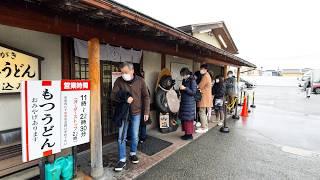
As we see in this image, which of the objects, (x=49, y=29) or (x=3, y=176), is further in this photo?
(x=3, y=176)

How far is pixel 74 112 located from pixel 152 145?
98.4 inches

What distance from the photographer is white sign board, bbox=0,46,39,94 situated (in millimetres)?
3019

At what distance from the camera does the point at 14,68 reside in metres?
3.15

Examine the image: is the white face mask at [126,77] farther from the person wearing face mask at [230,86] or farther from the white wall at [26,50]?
the person wearing face mask at [230,86]

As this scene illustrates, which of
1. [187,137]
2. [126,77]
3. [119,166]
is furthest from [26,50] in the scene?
[187,137]

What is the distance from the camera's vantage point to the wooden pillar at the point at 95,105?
3135 millimetres

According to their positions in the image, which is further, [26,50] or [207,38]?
[207,38]

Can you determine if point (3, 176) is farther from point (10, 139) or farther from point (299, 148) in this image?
point (299, 148)

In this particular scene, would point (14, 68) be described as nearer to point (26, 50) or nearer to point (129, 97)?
point (26, 50)

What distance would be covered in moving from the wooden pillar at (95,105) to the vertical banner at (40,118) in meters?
0.56

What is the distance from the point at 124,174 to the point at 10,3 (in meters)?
3.02

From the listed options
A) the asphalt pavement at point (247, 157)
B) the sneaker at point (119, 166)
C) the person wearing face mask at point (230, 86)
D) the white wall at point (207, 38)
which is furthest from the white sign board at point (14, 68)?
the white wall at point (207, 38)

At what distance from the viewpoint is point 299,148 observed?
518 cm

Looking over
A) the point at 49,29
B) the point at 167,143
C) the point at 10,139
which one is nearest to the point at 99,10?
the point at 49,29
